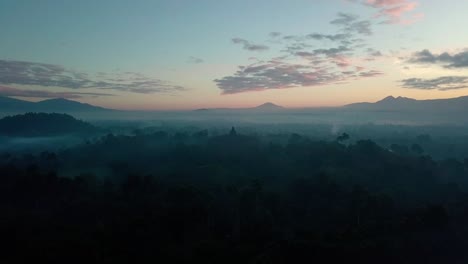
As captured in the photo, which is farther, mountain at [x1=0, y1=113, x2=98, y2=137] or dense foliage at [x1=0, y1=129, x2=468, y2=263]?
mountain at [x1=0, y1=113, x2=98, y2=137]

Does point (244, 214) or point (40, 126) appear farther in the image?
point (40, 126)

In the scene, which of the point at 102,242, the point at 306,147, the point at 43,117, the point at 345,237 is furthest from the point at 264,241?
the point at 43,117

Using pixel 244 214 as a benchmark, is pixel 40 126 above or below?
above

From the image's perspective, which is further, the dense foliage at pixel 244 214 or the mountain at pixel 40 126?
the mountain at pixel 40 126

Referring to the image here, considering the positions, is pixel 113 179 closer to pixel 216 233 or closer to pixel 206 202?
pixel 206 202

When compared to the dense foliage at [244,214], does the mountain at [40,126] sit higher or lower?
higher
